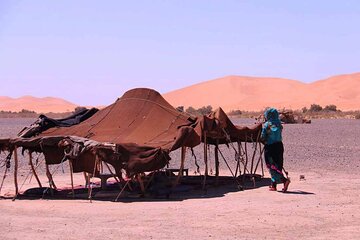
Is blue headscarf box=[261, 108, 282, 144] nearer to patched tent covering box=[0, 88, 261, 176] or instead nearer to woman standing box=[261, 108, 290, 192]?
woman standing box=[261, 108, 290, 192]

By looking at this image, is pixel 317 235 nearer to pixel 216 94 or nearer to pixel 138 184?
pixel 138 184

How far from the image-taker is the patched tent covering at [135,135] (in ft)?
51.0

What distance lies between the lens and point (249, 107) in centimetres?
10919

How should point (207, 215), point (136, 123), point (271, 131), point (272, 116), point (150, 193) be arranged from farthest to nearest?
point (136, 123)
point (272, 116)
point (271, 131)
point (150, 193)
point (207, 215)

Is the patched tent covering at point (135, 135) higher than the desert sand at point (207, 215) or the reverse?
higher

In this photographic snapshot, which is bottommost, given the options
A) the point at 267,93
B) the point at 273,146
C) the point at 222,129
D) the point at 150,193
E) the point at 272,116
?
the point at 150,193

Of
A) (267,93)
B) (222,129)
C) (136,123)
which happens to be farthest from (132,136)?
(267,93)

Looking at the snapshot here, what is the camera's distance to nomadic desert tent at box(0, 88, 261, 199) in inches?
612

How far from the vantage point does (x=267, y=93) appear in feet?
430

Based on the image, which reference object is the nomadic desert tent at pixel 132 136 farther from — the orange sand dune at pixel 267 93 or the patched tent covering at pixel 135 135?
the orange sand dune at pixel 267 93

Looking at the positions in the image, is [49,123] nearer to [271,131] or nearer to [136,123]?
[136,123]

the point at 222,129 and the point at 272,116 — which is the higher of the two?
the point at 272,116

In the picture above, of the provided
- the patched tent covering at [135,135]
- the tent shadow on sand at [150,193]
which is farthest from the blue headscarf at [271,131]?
the tent shadow on sand at [150,193]

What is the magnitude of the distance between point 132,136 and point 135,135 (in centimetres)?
10
